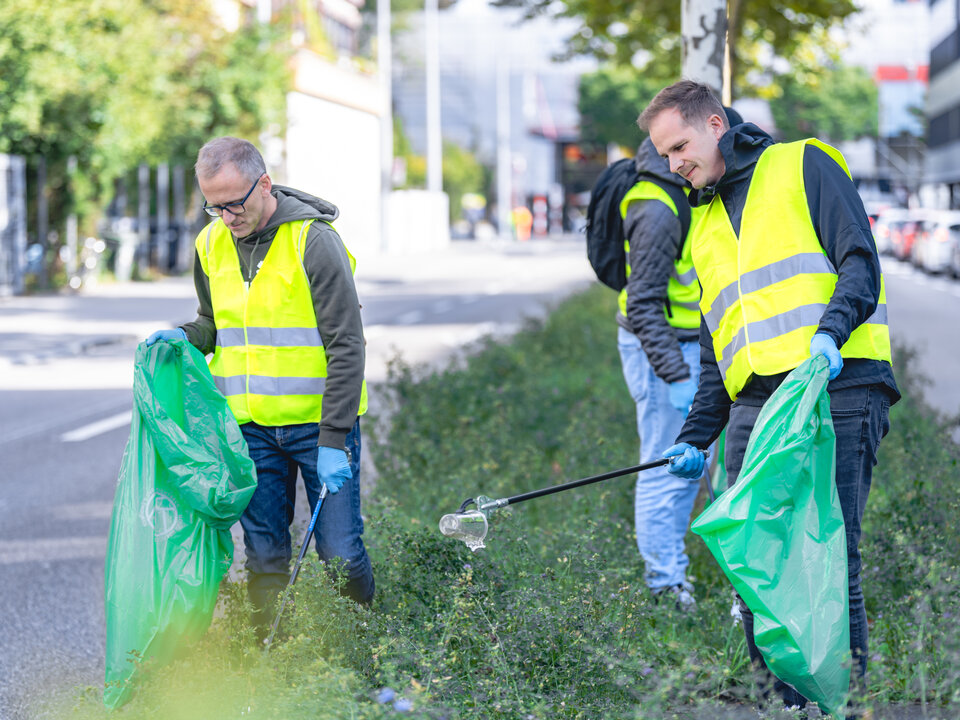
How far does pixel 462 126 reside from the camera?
86.2m

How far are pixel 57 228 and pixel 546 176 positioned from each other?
64.9m

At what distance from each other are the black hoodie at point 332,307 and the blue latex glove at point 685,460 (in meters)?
0.92

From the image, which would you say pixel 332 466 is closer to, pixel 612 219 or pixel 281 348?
pixel 281 348

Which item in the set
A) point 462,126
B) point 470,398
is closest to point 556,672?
point 470,398

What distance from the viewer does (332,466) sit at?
12.8 ft

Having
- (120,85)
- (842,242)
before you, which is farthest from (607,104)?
(842,242)

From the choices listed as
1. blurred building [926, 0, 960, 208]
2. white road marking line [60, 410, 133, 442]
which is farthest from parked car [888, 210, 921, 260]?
white road marking line [60, 410, 133, 442]

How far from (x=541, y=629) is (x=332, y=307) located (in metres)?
1.12

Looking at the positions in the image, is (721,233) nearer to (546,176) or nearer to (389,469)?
(389,469)

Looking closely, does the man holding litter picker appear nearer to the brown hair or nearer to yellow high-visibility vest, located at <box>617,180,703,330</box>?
the brown hair

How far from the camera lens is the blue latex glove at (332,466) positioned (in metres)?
3.89

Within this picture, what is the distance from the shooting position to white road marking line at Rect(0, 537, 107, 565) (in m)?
6.55

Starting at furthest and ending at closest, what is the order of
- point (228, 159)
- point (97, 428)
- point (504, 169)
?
1. point (504, 169)
2. point (97, 428)
3. point (228, 159)

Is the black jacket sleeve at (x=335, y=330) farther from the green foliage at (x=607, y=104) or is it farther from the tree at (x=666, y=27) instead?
the green foliage at (x=607, y=104)
